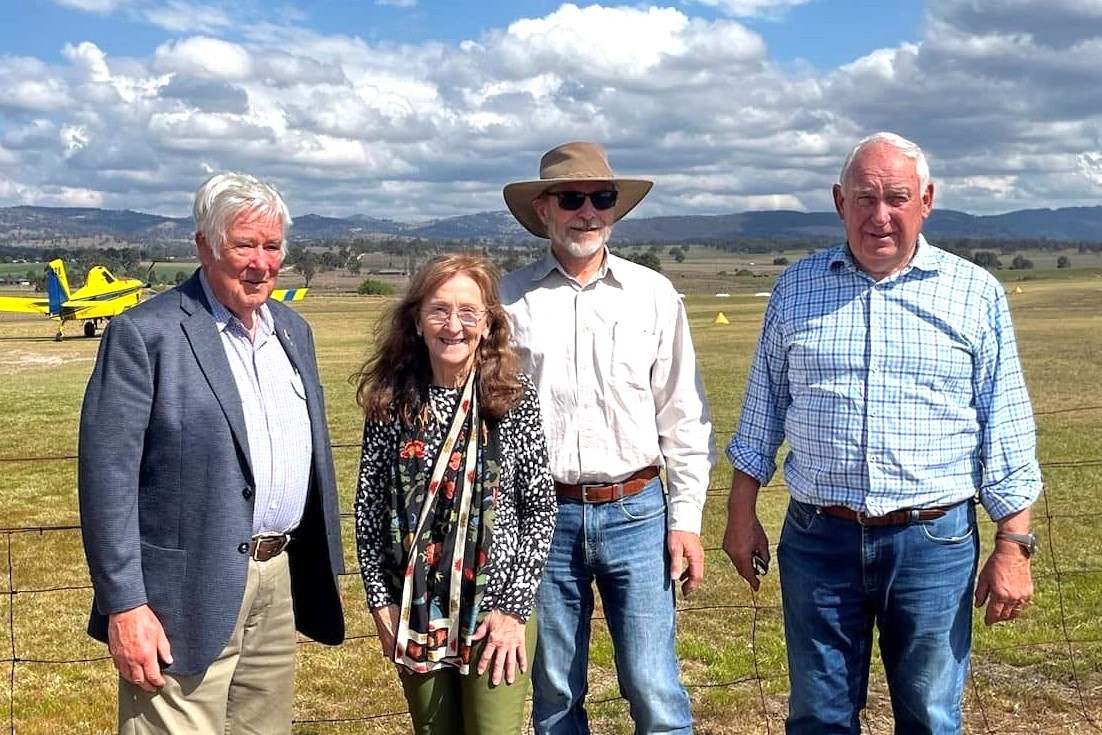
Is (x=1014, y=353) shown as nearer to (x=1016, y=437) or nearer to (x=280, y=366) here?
(x=1016, y=437)

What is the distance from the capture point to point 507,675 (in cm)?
292

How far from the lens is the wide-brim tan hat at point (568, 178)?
3352 millimetres

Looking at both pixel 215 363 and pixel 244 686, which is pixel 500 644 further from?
pixel 215 363

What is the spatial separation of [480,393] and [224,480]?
2.36 feet


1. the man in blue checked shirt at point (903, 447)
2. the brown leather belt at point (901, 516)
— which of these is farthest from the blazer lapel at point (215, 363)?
the brown leather belt at point (901, 516)

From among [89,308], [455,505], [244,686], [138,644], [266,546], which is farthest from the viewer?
[89,308]

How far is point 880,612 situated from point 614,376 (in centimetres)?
107

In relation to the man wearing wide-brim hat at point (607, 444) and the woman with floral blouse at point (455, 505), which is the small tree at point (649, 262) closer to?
the man wearing wide-brim hat at point (607, 444)

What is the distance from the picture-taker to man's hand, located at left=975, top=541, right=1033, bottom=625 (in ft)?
10.1

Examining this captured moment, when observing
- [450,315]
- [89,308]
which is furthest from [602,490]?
[89,308]

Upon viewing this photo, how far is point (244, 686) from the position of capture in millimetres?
3096

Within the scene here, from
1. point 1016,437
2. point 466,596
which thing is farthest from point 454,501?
point 1016,437

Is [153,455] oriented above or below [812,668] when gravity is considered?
above

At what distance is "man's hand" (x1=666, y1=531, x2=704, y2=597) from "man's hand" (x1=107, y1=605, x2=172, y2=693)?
1519 millimetres
